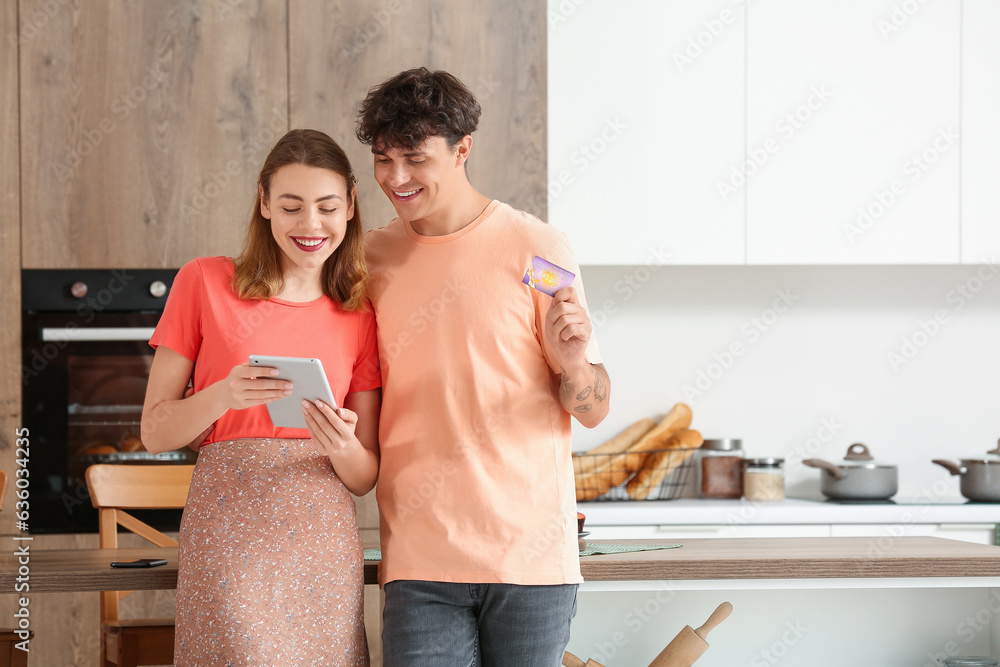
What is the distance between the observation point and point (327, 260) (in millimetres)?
1421

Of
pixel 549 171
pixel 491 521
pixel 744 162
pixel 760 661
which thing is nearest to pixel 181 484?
pixel 491 521

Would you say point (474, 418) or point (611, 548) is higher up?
point (474, 418)

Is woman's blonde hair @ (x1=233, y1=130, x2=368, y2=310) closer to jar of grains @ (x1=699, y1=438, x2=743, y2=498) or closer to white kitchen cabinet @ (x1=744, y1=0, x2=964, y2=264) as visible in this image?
white kitchen cabinet @ (x1=744, y1=0, x2=964, y2=264)

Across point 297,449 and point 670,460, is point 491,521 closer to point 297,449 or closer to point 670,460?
point 297,449

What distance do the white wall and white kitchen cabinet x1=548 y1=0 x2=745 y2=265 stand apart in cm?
39

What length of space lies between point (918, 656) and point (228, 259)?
8.28 ft

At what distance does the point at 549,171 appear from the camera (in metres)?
2.90

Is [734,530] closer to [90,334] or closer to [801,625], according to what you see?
[801,625]

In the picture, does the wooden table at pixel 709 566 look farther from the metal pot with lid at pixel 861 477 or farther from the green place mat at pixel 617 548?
the metal pot with lid at pixel 861 477

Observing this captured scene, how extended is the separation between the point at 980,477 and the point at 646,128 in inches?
61.9

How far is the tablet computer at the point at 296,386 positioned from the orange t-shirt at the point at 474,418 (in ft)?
0.53

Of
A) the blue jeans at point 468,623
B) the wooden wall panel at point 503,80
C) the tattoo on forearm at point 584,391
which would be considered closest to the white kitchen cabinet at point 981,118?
the wooden wall panel at point 503,80

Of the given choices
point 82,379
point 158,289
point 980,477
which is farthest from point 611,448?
point 82,379

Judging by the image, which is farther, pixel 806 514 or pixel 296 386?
pixel 806 514
